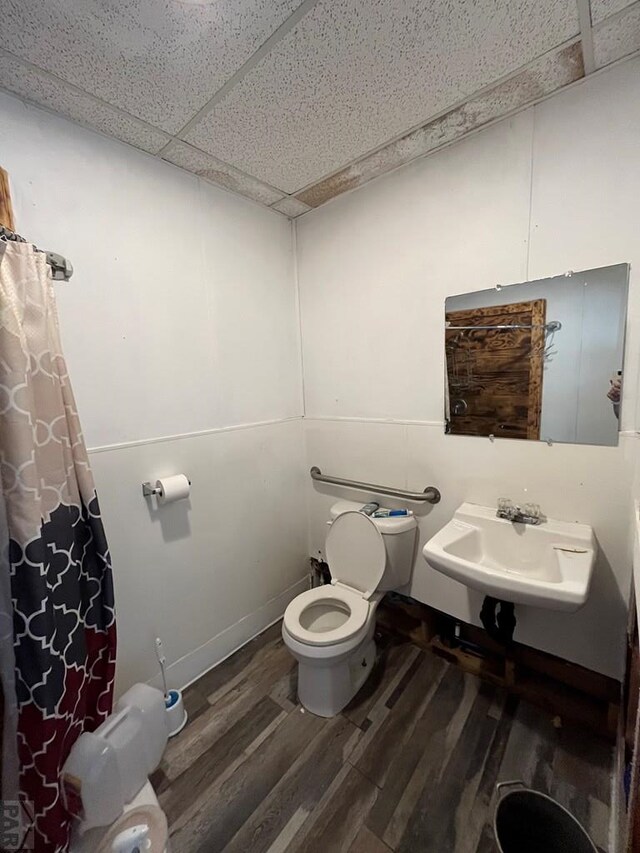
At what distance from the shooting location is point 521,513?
141cm

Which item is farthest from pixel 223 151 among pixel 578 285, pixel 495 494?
pixel 495 494

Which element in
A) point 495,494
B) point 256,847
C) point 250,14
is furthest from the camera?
point 495,494

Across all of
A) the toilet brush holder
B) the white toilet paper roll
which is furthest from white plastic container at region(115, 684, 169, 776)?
the white toilet paper roll

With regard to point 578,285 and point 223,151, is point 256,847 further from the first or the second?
point 223,151

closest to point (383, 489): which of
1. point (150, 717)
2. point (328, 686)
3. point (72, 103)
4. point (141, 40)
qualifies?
point (328, 686)

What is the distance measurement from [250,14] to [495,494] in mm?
1839

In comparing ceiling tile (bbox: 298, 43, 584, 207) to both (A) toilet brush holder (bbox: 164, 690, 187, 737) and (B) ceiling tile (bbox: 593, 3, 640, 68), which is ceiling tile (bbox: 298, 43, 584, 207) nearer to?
(B) ceiling tile (bbox: 593, 3, 640, 68)

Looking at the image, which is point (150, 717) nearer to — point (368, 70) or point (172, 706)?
point (172, 706)

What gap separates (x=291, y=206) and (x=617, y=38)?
1411 millimetres

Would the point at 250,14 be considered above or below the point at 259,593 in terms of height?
above

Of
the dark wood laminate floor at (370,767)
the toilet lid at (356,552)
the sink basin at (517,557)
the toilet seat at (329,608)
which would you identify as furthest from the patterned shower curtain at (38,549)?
the sink basin at (517,557)

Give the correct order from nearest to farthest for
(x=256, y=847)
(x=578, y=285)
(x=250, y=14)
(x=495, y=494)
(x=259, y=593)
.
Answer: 1. (x=250, y=14)
2. (x=256, y=847)
3. (x=578, y=285)
4. (x=495, y=494)
5. (x=259, y=593)

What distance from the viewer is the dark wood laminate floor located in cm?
111

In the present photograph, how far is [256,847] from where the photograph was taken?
3.56 ft
